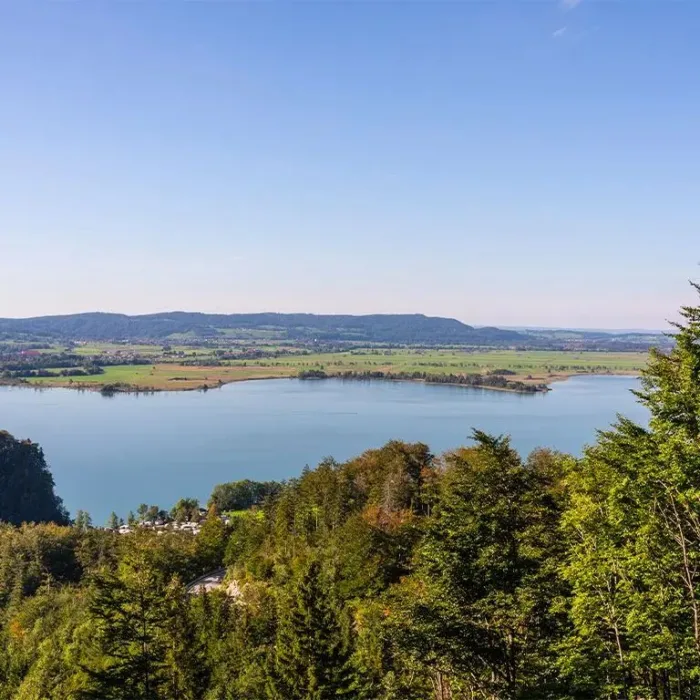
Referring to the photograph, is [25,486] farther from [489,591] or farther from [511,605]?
[511,605]

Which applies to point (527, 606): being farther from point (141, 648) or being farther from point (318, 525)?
point (318, 525)

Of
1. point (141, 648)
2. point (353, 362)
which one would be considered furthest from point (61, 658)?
point (353, 362)

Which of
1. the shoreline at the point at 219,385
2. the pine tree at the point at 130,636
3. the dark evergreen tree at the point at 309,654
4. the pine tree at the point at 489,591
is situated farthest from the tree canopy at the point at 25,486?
the pine tree at the point at 489,591

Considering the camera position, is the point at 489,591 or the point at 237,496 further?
the point at 237,496

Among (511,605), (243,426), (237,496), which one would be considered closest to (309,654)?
(511,605)

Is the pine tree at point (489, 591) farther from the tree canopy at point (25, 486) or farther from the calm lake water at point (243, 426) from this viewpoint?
the tree canopy at point (25, 486)
